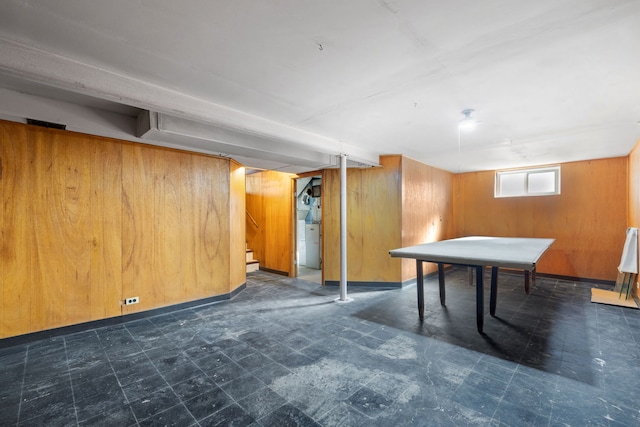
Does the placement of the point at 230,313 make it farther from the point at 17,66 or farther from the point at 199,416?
the point at 17,66

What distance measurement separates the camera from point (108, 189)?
347 cm

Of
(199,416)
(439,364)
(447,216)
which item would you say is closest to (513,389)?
(439,364)

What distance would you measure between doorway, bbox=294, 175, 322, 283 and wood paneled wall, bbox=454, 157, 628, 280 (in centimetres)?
426

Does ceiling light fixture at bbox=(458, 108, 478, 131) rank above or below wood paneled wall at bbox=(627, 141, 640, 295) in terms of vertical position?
above

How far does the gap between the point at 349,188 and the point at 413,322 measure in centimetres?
282

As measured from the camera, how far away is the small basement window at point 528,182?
6.20m

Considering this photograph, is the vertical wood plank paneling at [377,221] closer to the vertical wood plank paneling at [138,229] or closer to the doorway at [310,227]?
the doorway at [310,227]

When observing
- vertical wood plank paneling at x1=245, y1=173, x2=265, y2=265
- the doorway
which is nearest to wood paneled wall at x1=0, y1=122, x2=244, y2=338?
vertical wood plank paneling at x1=245, y1=173, x2=265, y2=265

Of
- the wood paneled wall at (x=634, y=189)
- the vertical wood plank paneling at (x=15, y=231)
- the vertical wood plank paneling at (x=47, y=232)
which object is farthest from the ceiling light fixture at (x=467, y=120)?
the vertical wood plank paneling at (x=15, y=231)

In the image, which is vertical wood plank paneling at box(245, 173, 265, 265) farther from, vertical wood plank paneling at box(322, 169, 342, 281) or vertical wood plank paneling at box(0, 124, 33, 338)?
vertical wood plank paneling at box(0, 124, 33, 338)

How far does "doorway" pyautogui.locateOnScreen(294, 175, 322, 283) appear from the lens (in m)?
7.24

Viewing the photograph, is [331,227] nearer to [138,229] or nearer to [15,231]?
[138,229]

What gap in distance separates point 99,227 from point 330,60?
3.36 meters

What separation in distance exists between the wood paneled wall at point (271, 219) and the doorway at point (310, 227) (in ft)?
1.73
